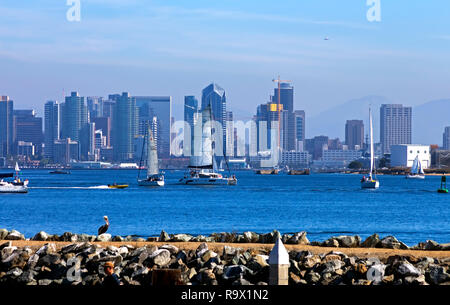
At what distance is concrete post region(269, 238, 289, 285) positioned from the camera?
13.9 meters

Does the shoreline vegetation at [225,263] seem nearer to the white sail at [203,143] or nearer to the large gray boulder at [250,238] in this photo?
the large gray boulder at [250,238]

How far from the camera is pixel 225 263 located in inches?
752

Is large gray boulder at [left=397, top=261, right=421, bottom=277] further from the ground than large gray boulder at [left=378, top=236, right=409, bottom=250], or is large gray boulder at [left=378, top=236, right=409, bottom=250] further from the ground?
large gray boulder at [left=378, top=236, right=409, bottom=250]

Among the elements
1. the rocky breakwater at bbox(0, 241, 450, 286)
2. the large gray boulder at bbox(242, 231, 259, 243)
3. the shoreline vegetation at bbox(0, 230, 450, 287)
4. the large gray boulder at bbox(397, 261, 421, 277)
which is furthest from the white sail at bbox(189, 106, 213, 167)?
the large gray boulder at bbox(397, 261, 421, 277)

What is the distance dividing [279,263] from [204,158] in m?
95.6

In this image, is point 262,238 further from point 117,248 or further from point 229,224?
point 229,224

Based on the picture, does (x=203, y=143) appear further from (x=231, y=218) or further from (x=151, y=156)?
(x=231, y=218)

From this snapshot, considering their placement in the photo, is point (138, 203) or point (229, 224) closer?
point (229, 224)

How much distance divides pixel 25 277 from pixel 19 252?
3.85 ft

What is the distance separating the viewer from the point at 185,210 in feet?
193

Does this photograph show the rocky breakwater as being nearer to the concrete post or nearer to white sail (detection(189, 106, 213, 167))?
the concrete post
